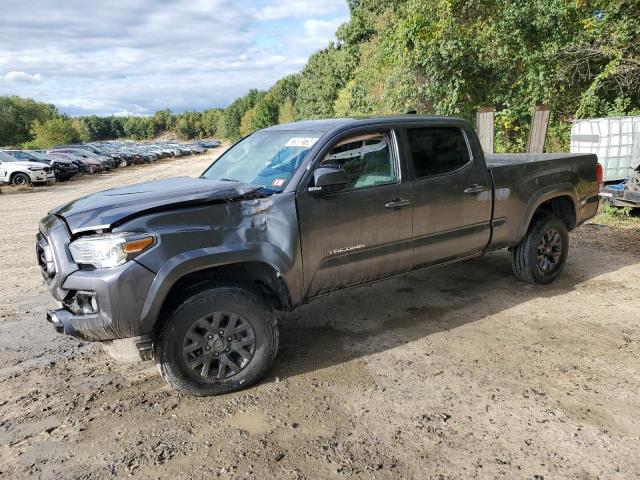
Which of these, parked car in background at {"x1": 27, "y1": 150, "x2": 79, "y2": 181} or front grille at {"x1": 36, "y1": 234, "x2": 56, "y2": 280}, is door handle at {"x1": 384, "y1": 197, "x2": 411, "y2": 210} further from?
parked car in background at {"x1": 27, "y1": 150, "x2": 79, "y2": 181}

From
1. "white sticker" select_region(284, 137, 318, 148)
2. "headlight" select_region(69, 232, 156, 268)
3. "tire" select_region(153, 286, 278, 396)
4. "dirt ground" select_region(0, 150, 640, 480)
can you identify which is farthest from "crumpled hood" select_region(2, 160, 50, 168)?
"tire" select_region(153, 286, 278, 396)

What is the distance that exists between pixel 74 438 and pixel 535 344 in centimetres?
344

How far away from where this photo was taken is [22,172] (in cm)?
1980

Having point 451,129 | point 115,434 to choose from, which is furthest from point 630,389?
point 115,434

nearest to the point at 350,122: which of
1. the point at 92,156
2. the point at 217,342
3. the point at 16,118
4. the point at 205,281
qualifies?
the point at 205,281

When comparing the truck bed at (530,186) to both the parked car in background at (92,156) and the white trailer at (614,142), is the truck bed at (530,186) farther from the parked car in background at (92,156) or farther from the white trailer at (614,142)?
the parked car in background at (92,156)

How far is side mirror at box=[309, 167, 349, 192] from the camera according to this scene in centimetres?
350

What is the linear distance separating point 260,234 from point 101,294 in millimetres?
1071

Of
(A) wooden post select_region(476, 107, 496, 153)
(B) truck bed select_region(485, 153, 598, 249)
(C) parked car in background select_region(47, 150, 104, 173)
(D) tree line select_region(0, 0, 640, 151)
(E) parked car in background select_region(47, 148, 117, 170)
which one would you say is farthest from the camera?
(E) parked car in background select_region(47, 148, 117, 170)

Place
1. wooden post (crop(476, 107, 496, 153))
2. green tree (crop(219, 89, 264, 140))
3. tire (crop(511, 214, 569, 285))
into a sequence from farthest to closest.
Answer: green tree (crop(219, 89, 264, 140)) < wooden post (crop(476, 107, 496, 153)) < tire (crop(511, 214, 569, 285))

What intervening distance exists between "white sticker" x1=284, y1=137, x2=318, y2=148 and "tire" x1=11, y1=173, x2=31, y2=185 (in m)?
19.7

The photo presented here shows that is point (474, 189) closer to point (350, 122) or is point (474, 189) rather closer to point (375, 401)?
point (350, 122)

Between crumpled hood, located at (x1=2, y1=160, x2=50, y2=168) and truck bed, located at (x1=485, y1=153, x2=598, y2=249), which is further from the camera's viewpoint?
crumpled hood, located at (x1=2, y1=160, x2=50, y2=168)

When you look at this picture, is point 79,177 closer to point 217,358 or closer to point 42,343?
point 42,343
